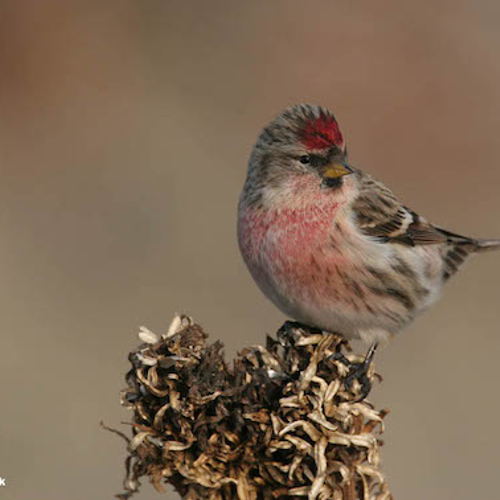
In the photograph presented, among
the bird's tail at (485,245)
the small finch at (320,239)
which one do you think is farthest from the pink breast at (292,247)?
the bird's tail at (485,245)

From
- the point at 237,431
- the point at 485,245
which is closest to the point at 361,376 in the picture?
the point at 237,431

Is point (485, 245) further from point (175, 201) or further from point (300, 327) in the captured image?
point (175, 201)

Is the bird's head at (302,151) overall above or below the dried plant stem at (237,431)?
above

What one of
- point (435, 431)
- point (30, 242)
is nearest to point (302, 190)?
point (435, 431)

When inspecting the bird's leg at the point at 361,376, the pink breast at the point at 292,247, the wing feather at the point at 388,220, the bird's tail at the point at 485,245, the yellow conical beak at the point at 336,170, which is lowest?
the bird's leg at the point at 361,376

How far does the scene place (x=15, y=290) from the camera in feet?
26.0

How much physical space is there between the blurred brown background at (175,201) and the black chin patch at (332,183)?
8.69 ft

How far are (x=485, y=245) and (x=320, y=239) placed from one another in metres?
1.08

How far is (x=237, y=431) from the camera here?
2232mm

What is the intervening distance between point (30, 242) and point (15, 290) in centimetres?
75

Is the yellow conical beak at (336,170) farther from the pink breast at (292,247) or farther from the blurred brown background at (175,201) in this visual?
the blurred brown background at (175,201)

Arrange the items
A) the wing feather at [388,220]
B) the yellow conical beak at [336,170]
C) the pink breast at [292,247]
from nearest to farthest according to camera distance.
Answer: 1. the pink breast at [292,247]
2. the yellow conical beak at [336,170]
3. the wing feather at [388,220]

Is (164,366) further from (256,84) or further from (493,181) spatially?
(256,84)

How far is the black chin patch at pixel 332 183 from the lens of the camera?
3629 millimetres
